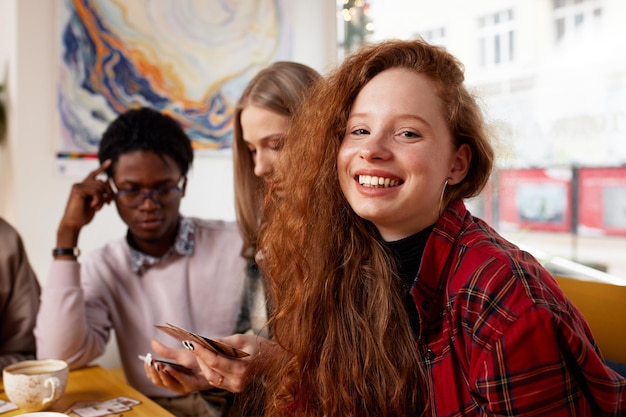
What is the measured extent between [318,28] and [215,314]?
183cm

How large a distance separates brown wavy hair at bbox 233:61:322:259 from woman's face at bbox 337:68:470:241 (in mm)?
439

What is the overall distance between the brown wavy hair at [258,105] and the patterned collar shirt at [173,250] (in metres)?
0.20

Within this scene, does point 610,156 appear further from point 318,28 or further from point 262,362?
point 262,362

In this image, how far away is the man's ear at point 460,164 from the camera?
1199 millimetres

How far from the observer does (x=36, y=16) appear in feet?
8.59

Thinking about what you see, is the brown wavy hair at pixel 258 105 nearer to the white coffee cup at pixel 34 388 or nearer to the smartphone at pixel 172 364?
the smartphone at pixel 172 364

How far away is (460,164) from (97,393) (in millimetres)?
1005

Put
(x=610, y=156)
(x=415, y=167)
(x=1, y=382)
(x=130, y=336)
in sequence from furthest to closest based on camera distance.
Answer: (x=610, y=156) < (x=130, y=336) < (x=1, y=382) < (x=415, y=167)

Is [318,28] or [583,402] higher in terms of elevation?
[318,28]

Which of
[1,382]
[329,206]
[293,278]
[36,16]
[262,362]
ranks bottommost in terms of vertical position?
[1,382]

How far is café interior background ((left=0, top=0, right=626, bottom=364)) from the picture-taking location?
105 inches

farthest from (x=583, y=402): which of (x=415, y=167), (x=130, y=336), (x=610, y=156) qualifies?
(x=610, y=156)

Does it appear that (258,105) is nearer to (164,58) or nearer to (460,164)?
(460,164)

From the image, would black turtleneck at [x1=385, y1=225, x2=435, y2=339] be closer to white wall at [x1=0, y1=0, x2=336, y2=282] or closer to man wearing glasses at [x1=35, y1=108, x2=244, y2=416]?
man wearing glasses at [x1=35, y1=108, x2=244, y2=416]
